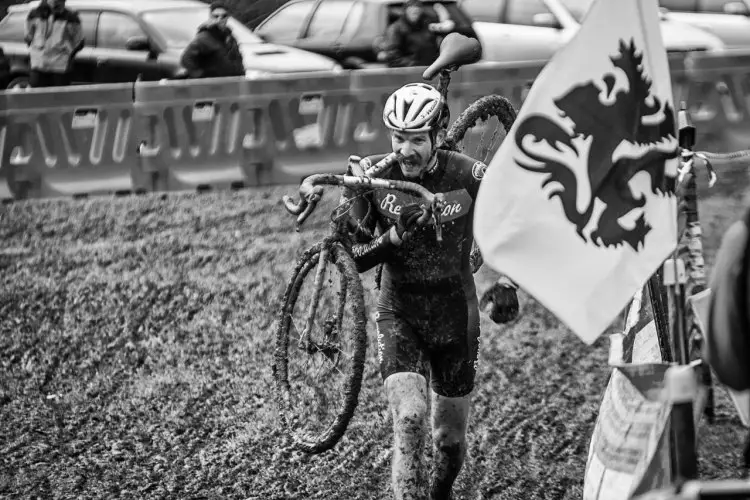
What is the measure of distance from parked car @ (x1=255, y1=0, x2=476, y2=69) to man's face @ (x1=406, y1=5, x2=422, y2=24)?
1.70m

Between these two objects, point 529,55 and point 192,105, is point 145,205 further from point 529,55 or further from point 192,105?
point 529,55

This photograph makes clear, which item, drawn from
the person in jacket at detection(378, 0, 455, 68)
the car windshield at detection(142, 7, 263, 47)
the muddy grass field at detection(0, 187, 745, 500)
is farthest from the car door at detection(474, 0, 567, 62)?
the muddy grass field at detection(0, 187, 745, 500)

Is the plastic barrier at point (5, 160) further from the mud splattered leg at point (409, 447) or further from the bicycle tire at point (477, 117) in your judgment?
the mud splattered leg at point (409, 447)

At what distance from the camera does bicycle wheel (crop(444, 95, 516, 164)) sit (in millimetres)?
7874

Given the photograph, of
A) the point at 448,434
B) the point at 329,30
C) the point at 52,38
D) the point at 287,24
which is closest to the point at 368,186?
the point at 448,434

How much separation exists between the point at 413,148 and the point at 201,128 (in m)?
7.87

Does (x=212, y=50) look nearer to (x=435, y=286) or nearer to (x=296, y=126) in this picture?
(x=296, y=126)

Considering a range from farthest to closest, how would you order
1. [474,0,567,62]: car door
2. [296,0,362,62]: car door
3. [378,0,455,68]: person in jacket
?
[296,0,362,62]: car door, [474,0,567,62]: car door, [378,0,455,68]: person in jacket

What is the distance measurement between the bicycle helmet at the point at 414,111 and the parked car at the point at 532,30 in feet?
33.1

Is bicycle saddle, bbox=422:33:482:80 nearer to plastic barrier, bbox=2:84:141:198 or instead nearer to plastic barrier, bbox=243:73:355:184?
plastic barrier, bbox=243:73:355:184

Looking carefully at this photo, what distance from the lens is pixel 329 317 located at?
6.85m

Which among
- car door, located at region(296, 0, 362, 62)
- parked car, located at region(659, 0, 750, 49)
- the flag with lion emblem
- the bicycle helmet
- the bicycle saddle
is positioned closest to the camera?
the flag with lion emblem

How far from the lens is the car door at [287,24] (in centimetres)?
1752

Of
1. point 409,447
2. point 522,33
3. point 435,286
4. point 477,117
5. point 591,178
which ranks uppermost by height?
point 591,178
